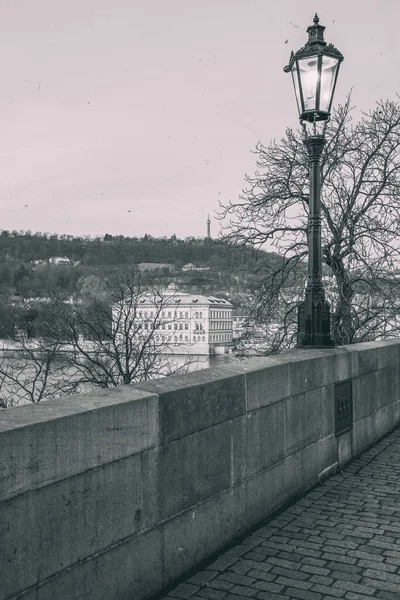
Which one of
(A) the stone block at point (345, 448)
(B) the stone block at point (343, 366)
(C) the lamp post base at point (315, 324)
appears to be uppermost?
(C) the lamp post base at point (315, 324)

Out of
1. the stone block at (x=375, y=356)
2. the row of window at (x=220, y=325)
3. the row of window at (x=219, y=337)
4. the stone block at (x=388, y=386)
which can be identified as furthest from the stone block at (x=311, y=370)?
the row of window at (x=220, y=325)

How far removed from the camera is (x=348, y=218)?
1512 centimetres

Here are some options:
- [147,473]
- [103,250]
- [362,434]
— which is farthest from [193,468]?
[103,250]

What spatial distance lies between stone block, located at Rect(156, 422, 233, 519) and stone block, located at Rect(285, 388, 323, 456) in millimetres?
980

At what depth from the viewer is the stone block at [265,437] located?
457 centimetres

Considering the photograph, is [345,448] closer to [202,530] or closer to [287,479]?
[287,479]

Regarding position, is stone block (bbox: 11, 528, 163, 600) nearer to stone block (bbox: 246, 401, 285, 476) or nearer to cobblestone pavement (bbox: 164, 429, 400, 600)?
cobblestone pavement (bbox: 164, 429, 400, 600)

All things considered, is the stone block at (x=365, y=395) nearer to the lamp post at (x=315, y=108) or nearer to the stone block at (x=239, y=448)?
the lamp post at (x=315, y=108)

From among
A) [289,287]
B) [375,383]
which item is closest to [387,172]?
[289,287]

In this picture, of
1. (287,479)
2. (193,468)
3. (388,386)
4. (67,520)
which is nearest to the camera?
(67,520)

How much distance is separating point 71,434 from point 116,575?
→ 2.59ft

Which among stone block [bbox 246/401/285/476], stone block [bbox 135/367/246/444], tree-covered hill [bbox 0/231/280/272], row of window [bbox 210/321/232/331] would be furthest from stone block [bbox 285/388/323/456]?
row of window [bbox 210/321/232/331]

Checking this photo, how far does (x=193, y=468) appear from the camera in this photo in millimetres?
3889

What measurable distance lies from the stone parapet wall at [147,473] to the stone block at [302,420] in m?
0.02
